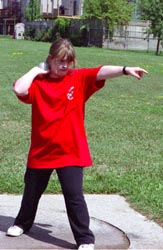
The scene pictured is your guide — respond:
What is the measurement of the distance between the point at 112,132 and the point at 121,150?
153 centimetres

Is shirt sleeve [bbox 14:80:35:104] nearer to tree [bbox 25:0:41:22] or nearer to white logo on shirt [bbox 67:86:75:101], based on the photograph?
white logo on shirt [bbox 67:86:75:101]

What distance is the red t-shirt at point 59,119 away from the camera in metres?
4.47

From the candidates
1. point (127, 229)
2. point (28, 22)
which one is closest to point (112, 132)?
point (127, 229)

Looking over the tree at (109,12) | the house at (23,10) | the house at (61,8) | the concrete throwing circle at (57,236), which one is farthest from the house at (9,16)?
the concrete throwing circle at (57,236)

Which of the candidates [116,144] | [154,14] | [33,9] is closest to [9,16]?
[33,9]

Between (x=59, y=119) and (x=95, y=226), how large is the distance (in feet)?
3.81

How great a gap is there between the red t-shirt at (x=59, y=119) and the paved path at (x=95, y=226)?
65 cm

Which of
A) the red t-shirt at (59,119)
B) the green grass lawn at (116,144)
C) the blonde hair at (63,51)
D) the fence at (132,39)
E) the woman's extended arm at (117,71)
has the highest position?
the blonde hair at (63,51)

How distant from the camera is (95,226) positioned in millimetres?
5188

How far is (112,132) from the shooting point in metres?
10.1

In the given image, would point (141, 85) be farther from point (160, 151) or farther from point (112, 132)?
point (160, 151)

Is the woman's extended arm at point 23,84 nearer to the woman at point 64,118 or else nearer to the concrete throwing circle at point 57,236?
the woman at point 64,118

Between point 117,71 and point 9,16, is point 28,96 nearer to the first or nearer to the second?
point 117,71

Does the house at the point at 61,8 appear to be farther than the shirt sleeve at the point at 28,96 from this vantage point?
Yes
